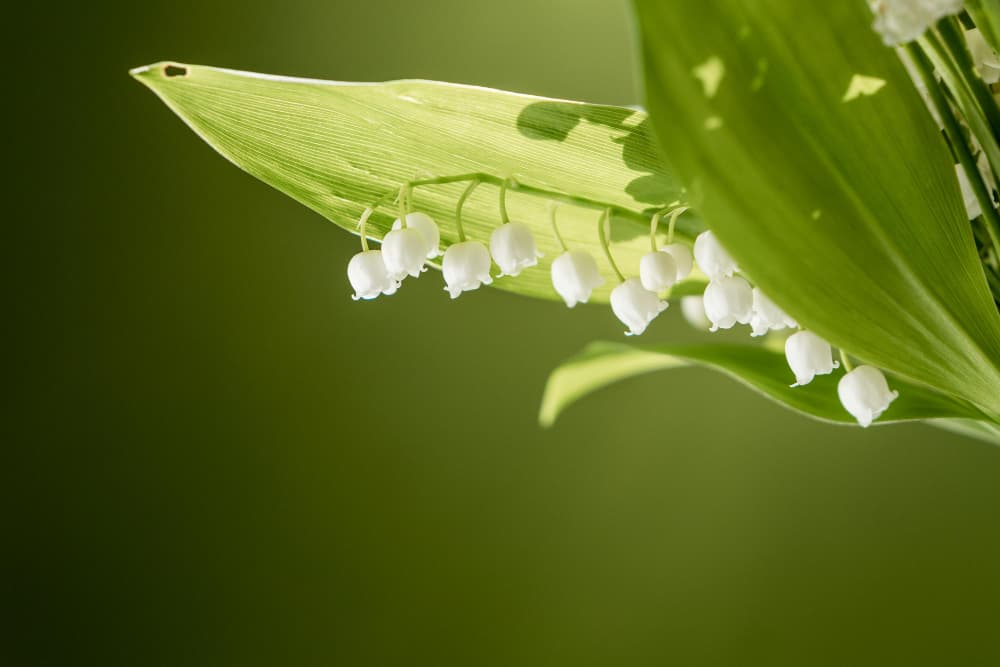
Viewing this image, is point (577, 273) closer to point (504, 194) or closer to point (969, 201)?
point (504, 194)

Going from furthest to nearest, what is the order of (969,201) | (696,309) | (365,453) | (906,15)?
1. (365,453)
2. (696,309)
3. (969,201)
4. (906,15)

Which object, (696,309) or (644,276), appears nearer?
(644,276)

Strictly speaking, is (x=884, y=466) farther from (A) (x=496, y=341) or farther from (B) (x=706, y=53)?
(B) (x=706, y=53)

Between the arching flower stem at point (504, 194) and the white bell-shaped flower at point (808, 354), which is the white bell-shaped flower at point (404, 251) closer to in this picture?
the arching flower stem at point (504, 194)

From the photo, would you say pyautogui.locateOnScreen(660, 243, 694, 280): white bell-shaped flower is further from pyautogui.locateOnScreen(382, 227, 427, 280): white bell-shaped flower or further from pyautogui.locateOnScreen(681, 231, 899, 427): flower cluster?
pyautogui.locateOnScreen(382, 227, 427, 280): white bell-shaped flower

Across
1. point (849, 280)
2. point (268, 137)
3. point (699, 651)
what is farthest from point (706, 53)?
point (699, 651)

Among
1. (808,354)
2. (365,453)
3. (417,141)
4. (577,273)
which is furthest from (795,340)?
(365,453)

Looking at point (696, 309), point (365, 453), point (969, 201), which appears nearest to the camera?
point (969, 201)

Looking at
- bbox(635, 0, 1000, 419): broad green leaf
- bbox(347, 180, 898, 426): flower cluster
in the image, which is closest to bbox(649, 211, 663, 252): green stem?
bbox(347, 180, 898, 426): flower cluster
